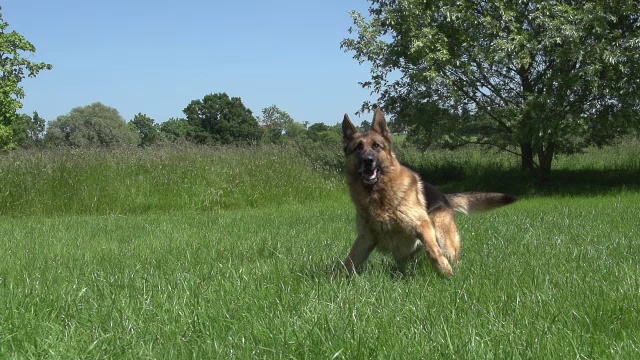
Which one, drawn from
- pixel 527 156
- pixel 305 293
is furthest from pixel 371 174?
pixel 527 156

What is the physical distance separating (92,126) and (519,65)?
69664 mm

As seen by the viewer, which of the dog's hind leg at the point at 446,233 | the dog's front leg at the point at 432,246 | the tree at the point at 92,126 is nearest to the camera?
the dog's front leg at the point at 432,246

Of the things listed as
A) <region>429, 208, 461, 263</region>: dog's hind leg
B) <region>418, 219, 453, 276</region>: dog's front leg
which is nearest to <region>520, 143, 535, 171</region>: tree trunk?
<region>429, 208, 461, 263</region>: dog's hind leg

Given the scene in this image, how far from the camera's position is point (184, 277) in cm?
512

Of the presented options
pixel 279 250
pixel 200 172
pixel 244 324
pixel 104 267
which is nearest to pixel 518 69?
pixel 200 172

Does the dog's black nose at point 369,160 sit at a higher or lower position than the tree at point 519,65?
lower

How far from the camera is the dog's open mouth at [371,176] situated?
5.82 m

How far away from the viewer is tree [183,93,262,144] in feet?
253

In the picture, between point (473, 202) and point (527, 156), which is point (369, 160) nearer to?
point (473, 202)

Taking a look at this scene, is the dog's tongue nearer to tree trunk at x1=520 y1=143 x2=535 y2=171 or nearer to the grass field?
the grass field

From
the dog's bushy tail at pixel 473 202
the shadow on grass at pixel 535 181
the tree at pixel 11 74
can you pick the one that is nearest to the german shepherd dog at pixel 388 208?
the dog's bushy tail at pixel 473 202

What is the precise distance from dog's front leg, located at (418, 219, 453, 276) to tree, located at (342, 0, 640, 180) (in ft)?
44.4

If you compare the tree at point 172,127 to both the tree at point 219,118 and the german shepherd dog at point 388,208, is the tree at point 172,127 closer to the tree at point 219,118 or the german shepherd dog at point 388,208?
the tree at point 219,118

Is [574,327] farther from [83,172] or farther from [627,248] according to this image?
[83,172]
